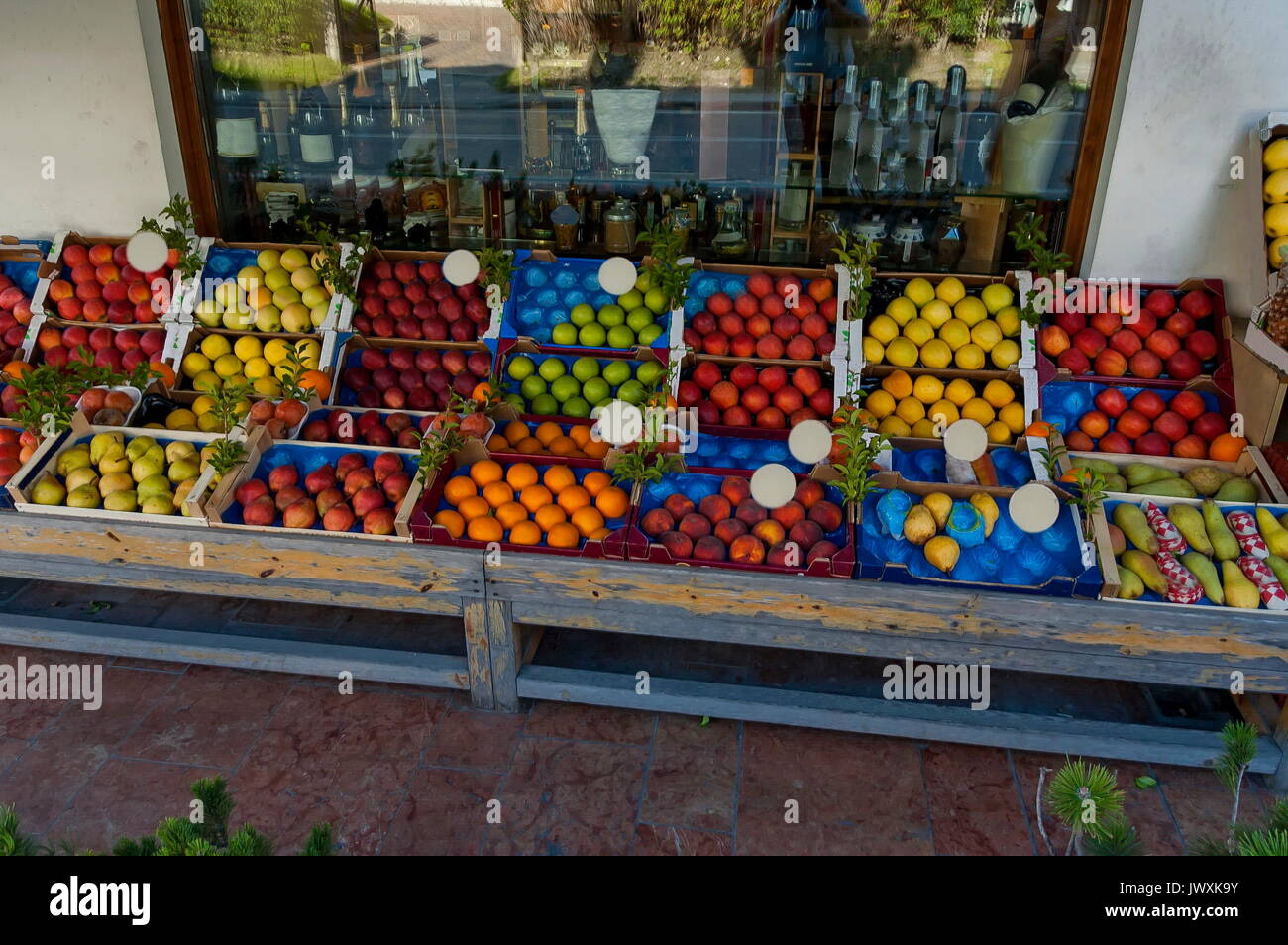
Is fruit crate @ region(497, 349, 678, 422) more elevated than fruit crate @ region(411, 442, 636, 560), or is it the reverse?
fruit crate @ region(497, 349, 678, 422)

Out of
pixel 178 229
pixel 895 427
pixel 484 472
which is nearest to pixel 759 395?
pixel 895 427

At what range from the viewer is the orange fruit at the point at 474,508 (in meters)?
3.14

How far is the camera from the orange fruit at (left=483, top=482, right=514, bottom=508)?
318cm

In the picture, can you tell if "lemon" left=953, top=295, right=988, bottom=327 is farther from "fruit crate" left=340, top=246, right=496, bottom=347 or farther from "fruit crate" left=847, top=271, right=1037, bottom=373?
"fruit crate" left=340, top=246, right=496, bottom=347

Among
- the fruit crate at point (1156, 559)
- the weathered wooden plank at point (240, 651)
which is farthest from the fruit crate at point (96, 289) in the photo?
the fruit crate at point (1156, 559)

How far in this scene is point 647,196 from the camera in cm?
509

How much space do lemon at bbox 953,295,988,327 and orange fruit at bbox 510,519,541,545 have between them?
2.13 meters

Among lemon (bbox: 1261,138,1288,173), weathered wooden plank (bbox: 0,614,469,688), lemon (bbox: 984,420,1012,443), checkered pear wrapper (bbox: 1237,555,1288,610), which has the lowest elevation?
weathered wooden plank (bbox: 0,614,469,688)

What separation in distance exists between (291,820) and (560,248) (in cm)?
343

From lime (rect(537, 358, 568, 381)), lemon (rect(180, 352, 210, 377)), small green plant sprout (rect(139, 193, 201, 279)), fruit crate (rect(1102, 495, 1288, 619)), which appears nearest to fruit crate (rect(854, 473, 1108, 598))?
fruit crate (rect(1102, 495, 1288, 619))

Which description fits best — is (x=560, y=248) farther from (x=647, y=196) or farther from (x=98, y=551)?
(x=98, y=551)

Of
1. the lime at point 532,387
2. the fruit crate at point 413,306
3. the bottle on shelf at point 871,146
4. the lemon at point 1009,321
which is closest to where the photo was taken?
the lemon at point 1009,321

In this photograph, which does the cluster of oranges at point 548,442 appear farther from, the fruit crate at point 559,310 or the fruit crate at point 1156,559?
the fruit crate at point 1156,559

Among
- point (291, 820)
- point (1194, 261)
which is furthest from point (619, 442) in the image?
point (1194, 261)
